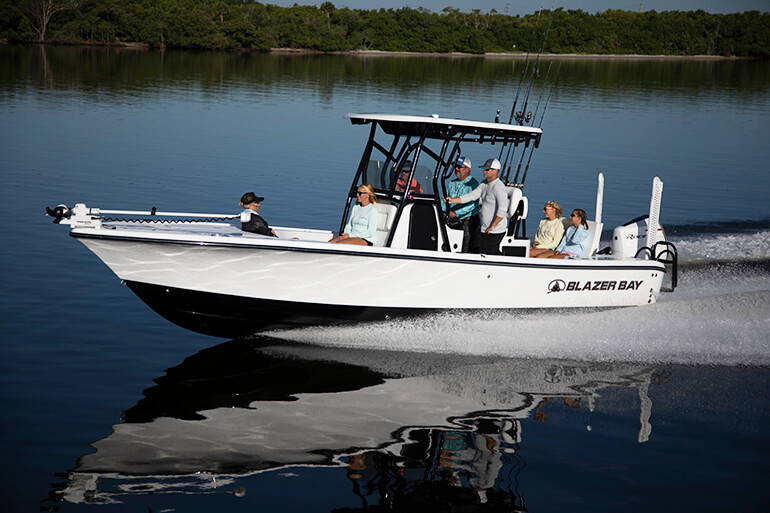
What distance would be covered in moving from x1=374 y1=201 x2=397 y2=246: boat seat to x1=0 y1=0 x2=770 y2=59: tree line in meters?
52.4

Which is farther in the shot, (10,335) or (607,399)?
(10,335)

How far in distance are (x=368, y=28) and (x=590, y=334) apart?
93092mm

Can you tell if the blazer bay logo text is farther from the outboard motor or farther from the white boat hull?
the outboard motor

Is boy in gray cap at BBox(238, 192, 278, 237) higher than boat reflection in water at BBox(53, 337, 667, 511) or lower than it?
higher

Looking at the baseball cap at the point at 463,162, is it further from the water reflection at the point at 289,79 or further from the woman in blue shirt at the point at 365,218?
the water reflection at the point at 289,79

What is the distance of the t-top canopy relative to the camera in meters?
8.73

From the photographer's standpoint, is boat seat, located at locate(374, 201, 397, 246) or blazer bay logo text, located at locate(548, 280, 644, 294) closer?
boat seat, located at locate(374, 201, 397, 246)

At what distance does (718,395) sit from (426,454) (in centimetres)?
344

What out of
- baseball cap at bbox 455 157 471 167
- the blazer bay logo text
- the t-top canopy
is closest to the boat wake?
the blazer bay logo text

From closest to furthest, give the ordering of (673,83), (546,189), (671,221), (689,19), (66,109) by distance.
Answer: (671,221) → (546,189) → (66,109) → (673,83) → (689,19)

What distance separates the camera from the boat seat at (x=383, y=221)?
8945 mm

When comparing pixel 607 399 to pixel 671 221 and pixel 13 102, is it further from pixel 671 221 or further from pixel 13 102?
pixel 13 102

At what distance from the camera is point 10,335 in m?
8.73

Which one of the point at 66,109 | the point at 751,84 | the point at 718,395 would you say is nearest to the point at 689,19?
the point at 751,84
